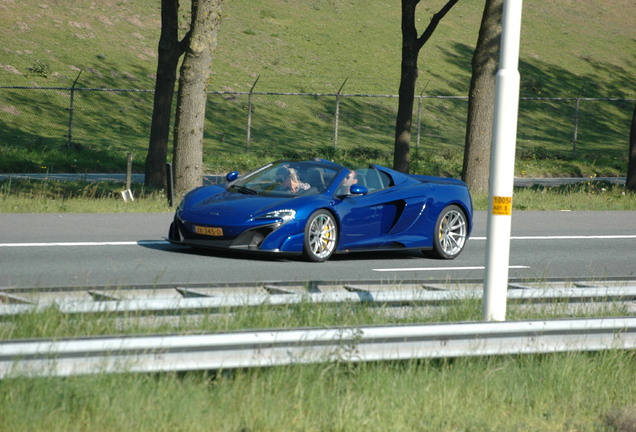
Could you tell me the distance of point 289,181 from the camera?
1288 cm

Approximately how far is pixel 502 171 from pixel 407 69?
17.4 metres

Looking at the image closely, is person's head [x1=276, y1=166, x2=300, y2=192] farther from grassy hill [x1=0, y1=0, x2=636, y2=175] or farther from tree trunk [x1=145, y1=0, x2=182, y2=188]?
grassy hill [x1=0, y1=0, x2=636, y2=175]

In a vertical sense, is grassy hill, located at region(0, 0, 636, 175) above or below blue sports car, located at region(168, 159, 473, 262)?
above

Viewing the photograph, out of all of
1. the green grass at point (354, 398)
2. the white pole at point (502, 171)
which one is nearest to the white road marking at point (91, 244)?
the white pole at point (502, 171)

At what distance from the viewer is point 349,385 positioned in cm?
629

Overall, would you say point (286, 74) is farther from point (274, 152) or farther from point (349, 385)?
point (349, 385)

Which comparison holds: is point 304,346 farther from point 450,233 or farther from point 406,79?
point 406,79

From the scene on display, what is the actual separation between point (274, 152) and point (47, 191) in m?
18.1

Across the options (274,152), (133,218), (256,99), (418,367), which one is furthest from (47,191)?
(256,99)

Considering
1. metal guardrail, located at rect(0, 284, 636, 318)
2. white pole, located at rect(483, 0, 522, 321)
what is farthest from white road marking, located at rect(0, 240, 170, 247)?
white pole, located at rect(483, 0, 522, 321)

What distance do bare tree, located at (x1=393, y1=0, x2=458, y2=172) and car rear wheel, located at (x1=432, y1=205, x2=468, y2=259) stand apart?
11.1 m

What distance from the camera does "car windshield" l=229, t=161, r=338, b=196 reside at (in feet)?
41.8

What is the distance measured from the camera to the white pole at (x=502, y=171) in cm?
745

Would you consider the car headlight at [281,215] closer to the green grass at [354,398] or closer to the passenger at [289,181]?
the passenger at [289,181]
